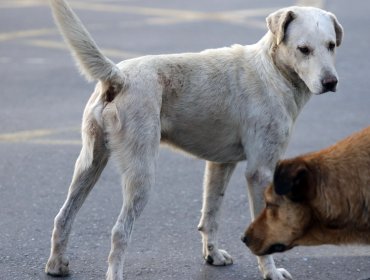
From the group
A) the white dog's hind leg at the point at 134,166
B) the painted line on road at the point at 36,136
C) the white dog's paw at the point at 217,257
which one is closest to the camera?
the white dog's hind leg at the point at 134,166

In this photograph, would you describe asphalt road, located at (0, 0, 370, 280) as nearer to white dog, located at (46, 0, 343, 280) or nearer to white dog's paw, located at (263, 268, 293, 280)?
white dog's paw, located at (263, 268, 293, 280)

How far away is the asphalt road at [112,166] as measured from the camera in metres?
6.12

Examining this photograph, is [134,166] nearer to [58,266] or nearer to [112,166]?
[58,266]

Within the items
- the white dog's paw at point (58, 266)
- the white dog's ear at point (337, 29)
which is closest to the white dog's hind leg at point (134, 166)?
the white dog's paw at point (58, 266)

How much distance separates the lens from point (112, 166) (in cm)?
786

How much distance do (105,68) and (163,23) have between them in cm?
875

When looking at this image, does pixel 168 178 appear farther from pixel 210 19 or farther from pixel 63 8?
pixel 210 19

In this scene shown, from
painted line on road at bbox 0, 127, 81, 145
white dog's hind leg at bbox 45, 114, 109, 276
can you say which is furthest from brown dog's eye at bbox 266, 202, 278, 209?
painted line on road at bbox 0, 127, 81, 145

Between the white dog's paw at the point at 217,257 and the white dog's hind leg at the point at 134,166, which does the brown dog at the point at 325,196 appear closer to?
the white dog's hind leg at the point at 134,166

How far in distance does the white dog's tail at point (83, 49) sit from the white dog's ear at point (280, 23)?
1.03 metres

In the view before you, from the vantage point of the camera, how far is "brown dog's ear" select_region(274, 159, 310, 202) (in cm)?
470

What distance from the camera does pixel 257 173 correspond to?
5.82 metres

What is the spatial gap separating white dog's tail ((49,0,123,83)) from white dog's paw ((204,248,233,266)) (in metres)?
1.26

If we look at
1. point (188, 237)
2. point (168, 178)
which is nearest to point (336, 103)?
point (168, 178)
